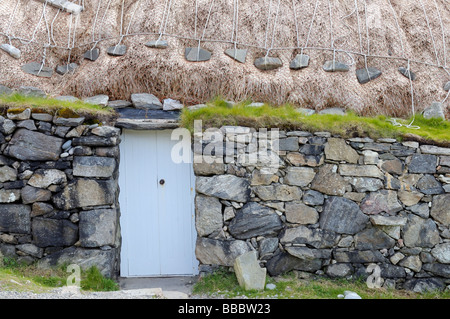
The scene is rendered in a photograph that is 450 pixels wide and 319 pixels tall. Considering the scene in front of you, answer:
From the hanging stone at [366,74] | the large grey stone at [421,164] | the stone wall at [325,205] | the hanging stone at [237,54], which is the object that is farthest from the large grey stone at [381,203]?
the hanging stone at [237,54]

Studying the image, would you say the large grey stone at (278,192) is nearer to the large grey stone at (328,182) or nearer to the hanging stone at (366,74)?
the large grey stone at (328,182)

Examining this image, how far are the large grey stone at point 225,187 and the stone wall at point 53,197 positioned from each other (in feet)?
3.55

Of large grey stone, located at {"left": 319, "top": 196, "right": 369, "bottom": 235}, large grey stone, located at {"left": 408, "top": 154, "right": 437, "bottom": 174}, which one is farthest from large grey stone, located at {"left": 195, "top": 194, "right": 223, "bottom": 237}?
large grey stone, located at {"left": 408, "top": 154, "right": 437, "bottom": 174}

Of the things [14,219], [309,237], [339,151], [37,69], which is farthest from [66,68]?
[309,237]

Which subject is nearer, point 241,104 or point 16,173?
point 16,173

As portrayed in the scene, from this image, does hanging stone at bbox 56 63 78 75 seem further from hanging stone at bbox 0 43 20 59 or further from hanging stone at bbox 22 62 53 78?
hanging stone at bbox 0 43 20 59

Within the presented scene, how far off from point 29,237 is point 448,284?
5.08 m

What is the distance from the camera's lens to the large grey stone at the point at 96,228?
486cm

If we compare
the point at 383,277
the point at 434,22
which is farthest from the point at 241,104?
the point at 434,22

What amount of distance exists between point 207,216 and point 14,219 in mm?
2246

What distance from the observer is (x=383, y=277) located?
16.6 feet

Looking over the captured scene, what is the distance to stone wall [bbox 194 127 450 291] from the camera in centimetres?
486

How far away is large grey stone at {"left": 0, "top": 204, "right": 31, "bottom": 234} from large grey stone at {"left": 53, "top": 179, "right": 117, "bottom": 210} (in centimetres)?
40
